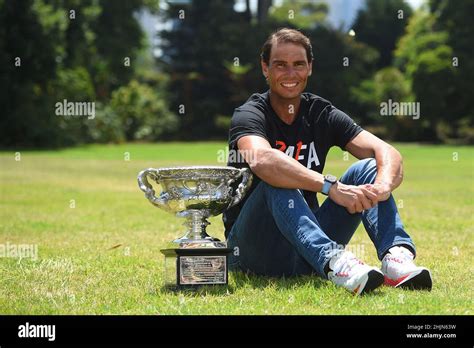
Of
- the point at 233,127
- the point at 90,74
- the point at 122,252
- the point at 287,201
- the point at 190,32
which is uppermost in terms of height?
the point at 190,32

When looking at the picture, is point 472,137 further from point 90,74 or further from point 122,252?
point 122,252

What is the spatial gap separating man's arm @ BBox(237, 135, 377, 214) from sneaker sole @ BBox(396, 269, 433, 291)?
46 centimetres

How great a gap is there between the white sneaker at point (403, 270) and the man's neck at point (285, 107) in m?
1.03

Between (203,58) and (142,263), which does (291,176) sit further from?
(203,58)

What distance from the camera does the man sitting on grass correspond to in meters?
4.31

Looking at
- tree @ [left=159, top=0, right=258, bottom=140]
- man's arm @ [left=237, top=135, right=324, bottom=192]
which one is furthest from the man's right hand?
tree @ [left=159, top=0, right=258, bottom=140]

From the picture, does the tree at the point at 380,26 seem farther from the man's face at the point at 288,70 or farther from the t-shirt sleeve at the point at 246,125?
the t-shirt sleeve at the point at 246,125

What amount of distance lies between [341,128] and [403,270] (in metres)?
1.04

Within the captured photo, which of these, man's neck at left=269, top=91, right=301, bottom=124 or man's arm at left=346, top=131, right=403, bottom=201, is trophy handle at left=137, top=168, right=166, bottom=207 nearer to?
man's neck at left=269, top=91, right=301, bottom=124

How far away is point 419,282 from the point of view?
449 cm

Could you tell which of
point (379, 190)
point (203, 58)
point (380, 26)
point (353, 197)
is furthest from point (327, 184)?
point (380, 26)

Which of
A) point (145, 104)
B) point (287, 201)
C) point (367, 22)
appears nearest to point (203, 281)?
point (287, 201)
